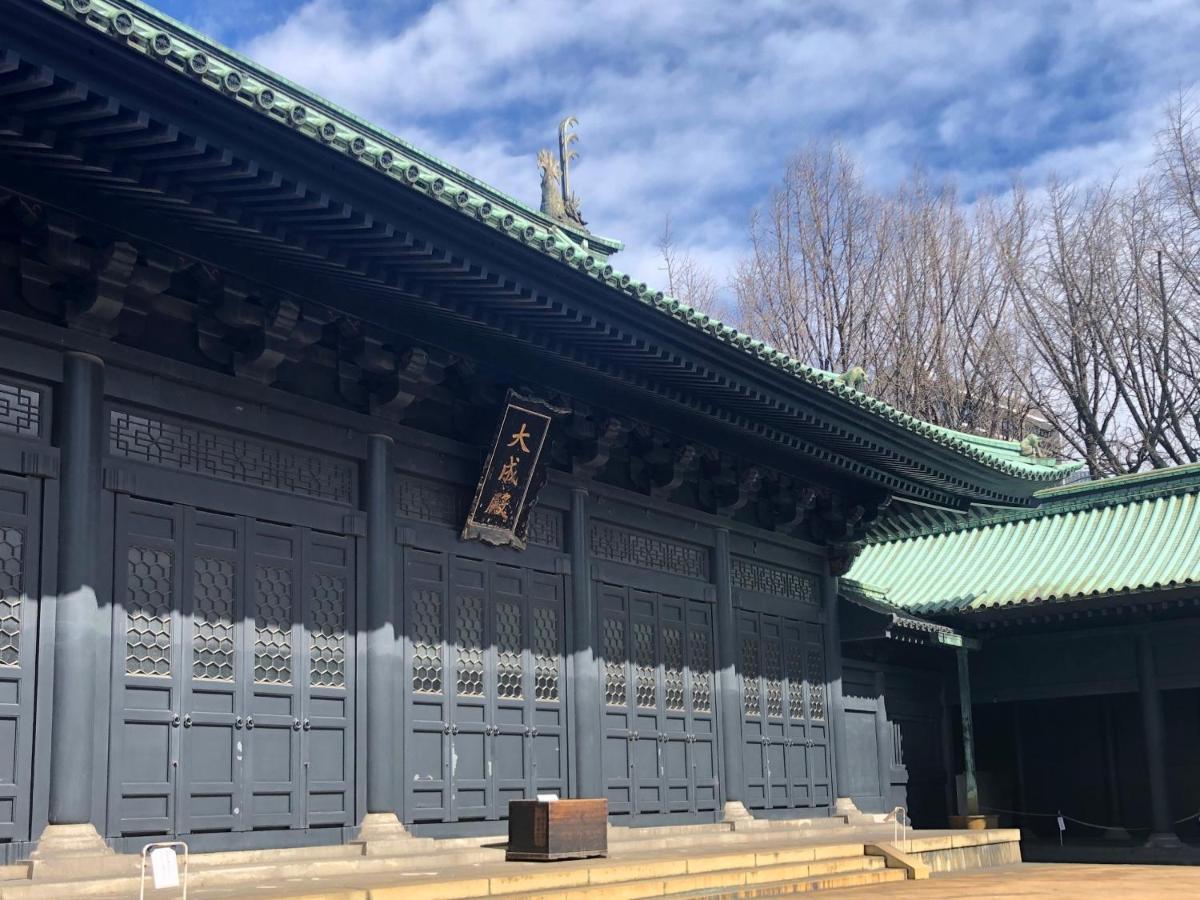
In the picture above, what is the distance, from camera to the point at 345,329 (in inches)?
431

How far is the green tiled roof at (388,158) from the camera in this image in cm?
714

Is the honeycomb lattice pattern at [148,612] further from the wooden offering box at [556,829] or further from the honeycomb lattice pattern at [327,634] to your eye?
the wooden offering box at [556,829]

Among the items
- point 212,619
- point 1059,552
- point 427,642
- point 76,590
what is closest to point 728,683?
point 427,642

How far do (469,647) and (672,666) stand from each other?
136 inches

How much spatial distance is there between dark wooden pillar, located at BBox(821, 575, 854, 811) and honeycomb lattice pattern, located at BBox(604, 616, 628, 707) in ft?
15.3

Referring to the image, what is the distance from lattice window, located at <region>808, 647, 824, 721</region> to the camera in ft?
57.6

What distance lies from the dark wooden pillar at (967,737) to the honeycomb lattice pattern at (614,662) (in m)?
8.25

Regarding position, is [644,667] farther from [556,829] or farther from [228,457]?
[228,457]

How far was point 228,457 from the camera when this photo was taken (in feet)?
34.1

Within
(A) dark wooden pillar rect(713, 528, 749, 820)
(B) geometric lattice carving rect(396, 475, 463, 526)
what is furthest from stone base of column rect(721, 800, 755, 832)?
(B) geometric lattice carving rect(396, 475, 463, 526)

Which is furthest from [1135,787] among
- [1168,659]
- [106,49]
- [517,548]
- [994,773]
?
[106,49]

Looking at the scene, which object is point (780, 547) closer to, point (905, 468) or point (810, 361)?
point (905, 468)

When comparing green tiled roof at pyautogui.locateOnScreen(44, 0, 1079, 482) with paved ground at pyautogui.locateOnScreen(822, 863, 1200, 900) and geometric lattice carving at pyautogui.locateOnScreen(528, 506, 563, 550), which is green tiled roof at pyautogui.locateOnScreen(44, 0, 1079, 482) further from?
paved ground at pyautogui.locateOnScreen(822, 863, 1200, 900)

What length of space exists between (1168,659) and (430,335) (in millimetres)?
13192
